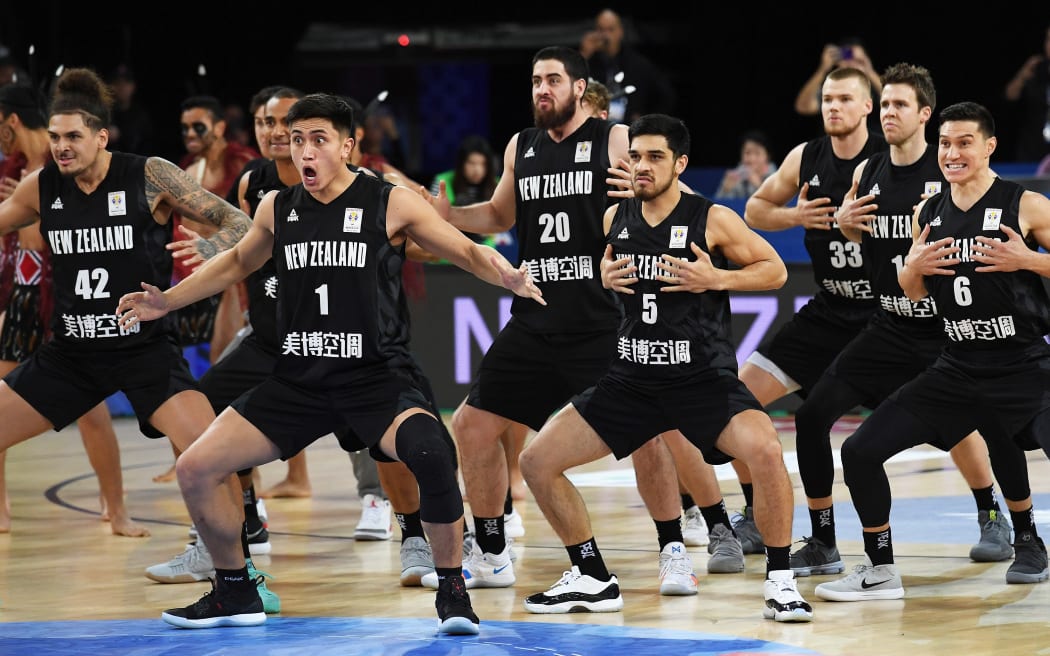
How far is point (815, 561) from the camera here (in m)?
7.55

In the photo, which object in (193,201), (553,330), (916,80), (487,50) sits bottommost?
(553,330)

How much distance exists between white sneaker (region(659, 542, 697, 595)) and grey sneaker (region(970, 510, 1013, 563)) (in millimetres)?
1451

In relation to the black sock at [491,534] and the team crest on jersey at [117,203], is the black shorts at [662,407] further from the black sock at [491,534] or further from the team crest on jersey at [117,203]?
the team crest on jersey at [117,203]

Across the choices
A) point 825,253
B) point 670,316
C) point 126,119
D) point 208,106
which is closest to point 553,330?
point 670,316

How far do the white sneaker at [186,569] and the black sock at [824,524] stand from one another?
2704 millimetres

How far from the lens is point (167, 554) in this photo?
8.34 meters

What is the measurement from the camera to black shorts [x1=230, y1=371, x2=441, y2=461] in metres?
6.47

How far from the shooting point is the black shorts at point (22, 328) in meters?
9.07

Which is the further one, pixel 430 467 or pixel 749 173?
pixel 749 173

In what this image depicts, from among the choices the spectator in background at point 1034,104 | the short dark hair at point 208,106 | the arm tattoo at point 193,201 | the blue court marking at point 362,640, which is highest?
the spectator in background at point 1034,104

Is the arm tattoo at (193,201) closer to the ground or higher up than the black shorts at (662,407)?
higher up

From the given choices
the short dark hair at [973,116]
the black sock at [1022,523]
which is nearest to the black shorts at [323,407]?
the short dark hair at [973,116]

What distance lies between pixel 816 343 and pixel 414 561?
6.99 feet

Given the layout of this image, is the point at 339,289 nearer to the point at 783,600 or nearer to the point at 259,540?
the point at 783,600
